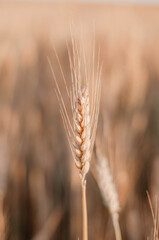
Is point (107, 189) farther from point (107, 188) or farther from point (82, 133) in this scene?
point (82, 133)

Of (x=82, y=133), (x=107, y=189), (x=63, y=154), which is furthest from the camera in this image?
(x=63, y=154)

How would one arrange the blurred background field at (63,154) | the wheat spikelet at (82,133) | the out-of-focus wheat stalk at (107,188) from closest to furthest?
1. the wheat spikelet at (82,133)
2. the out-of-focus wheat stalk at (107,188)
3. the blurred background field at (63,154)

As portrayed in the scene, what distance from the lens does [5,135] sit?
115 cm

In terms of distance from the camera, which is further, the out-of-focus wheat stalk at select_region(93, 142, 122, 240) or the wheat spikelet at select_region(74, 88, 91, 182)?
the out-of-focus wheat stalk at select_region(93, 142, 122, 240)

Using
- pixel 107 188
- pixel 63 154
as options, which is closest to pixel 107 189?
pixel 107 188

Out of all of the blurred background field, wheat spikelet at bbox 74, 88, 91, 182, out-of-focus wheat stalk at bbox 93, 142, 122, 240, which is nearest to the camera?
wheat spikelet at bbox 74, 88, 91, 182

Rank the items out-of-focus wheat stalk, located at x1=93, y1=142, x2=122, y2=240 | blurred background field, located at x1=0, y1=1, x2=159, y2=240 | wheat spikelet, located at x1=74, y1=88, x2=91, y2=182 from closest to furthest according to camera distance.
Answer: wheat spikelet, located at x1=74, y1=88, x2=91, y2=182 → out-of-focus wheat stalk, located at x1=93, y1=142, x2=122, y2=240 → blurred background field, located at x1=0, y1=1, x2=159, y2=240

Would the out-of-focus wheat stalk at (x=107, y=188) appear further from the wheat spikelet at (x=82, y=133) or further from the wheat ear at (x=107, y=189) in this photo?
the wheat spikelet at (x=82, y=133)

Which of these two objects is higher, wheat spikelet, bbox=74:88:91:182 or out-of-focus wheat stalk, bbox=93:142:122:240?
wheat spikelet, bbox=74:88:91:182

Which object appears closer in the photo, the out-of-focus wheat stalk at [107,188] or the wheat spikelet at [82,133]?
the wheat spikelet at [82,133]

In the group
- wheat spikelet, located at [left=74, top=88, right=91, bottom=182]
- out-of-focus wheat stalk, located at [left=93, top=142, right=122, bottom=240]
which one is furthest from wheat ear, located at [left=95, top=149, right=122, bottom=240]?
wheat spikelet, located at [left=74, top=88, right=91, bottom=182]

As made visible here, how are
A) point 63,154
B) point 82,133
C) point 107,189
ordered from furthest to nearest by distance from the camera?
point 63,154 → point 107,189 → point 82,133

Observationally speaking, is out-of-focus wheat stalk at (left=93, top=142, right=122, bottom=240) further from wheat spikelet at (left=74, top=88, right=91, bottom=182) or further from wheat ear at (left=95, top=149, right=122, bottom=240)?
wheat spikelet at (left=74, top=88, right=91, bottom=182)

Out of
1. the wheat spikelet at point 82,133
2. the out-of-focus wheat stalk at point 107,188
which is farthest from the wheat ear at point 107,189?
the wheat spikelet at point 82,133
